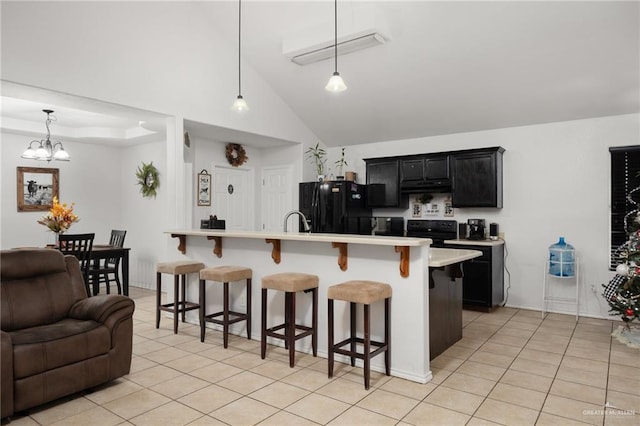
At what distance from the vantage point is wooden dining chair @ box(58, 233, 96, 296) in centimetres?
506

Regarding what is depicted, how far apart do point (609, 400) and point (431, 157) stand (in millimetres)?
3756

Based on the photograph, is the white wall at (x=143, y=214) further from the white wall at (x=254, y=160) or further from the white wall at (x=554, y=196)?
the white wall at (x=554, y=196)

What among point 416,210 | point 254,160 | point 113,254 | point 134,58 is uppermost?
point 134,58

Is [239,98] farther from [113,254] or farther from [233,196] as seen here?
[113,254]

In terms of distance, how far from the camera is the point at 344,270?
350cm

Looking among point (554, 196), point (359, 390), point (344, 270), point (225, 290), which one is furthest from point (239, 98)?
point (554, 196)

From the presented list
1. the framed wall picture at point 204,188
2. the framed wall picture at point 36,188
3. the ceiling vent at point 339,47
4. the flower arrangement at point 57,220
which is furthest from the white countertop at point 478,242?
the framed wall picture at point 36,188

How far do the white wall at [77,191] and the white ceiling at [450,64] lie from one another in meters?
0.74

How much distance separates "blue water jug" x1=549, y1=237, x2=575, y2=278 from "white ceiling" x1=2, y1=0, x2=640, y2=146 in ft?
5.36

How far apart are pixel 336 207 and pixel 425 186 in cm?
134

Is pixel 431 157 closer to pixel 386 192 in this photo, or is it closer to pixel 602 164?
pixel 386 192

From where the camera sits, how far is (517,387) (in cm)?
296

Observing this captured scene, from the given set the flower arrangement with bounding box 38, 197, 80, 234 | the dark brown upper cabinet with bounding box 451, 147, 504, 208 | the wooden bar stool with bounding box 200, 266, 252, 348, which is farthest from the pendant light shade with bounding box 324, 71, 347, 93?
the flower arrangement with bounding box 38, 197, 80, 234

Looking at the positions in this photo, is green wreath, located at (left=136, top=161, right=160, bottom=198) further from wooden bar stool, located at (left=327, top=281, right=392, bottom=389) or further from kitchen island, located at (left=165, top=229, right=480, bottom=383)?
wooden bar stool, located at (left=327, top=281, right=392, bottom=389)
